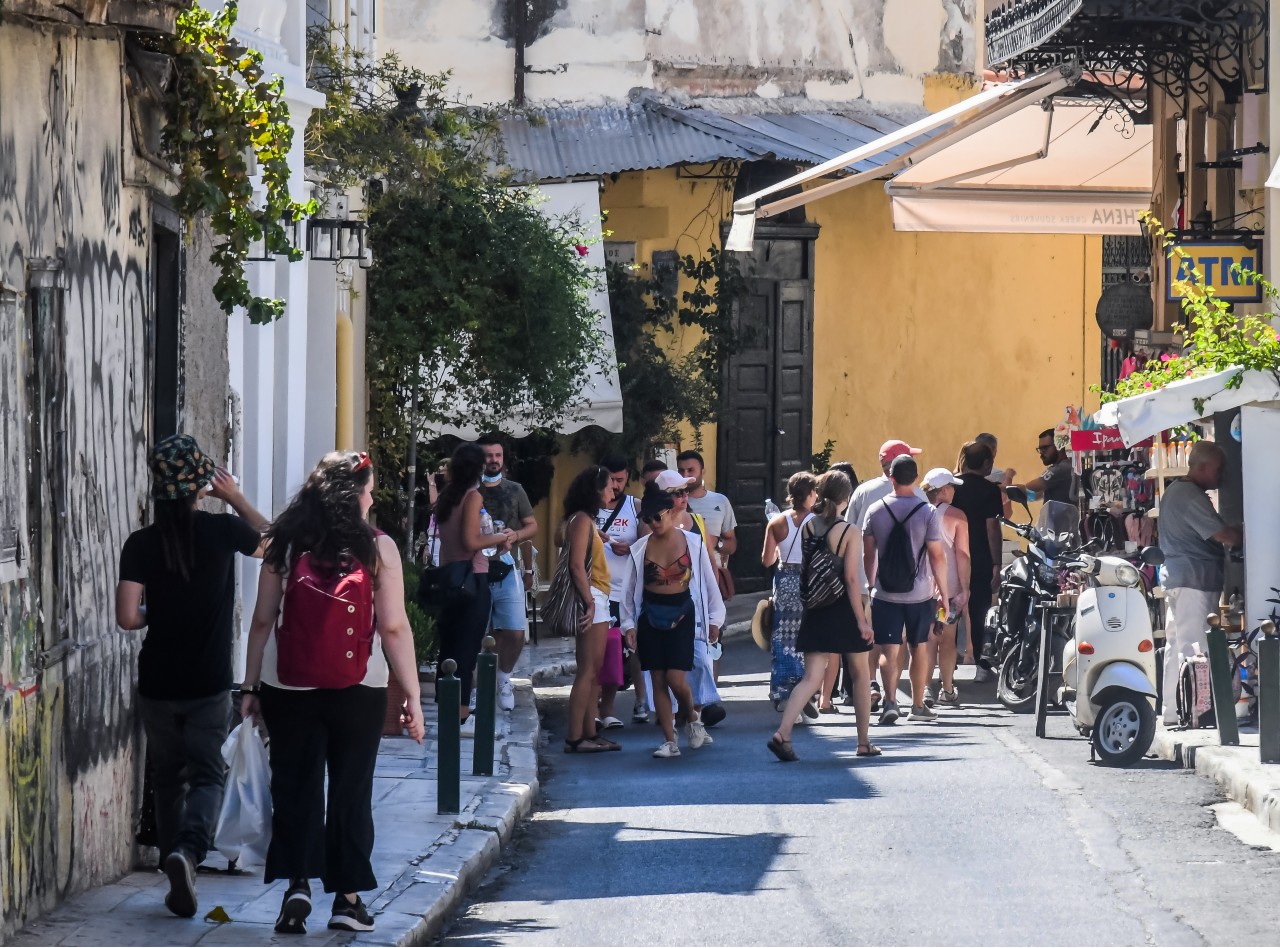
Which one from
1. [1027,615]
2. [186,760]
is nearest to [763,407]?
[1027,615]

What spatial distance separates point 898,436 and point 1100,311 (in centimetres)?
782

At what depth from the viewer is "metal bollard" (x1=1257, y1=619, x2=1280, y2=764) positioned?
11.3 metres

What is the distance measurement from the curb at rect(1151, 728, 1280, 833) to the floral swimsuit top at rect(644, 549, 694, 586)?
2.99 meters

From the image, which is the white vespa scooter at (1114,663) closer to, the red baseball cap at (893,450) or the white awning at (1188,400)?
the white awning at (1188,400)

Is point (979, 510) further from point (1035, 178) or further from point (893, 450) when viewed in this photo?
point (1035, 178)

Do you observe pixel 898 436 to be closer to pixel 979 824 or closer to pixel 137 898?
pixel 979 824

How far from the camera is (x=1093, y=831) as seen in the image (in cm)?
993

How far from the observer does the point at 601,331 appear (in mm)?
21312

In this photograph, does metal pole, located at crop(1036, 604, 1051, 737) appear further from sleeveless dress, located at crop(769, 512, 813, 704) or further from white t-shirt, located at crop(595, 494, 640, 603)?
white t-shirt, located at crop(595, 494, 640, 603)

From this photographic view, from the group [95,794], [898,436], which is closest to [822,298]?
[898,436]

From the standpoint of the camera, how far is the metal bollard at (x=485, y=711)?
11.4 metres

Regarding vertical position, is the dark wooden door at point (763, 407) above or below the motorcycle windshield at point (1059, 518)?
above

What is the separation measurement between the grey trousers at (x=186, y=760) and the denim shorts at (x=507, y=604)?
242 inches

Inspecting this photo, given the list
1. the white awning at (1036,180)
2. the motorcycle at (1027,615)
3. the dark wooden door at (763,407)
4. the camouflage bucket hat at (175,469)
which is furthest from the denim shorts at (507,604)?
the dark wooden door at (763,407)
